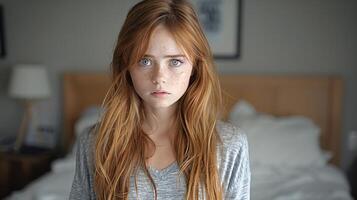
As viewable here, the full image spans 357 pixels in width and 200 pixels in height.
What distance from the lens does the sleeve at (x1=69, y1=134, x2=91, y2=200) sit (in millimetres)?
1063

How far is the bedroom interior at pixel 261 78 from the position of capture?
2426 millimetres

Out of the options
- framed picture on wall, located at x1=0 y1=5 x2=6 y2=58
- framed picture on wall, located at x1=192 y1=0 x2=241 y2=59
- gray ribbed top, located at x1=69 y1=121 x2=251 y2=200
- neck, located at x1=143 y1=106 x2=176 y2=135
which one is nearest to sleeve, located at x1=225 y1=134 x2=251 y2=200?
gray ribbed top, located at x1=69 y1=121 x2=251 y2=200

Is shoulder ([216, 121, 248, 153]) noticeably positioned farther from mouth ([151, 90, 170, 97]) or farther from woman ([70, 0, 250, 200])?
mouth ([151, 90, 170, 97])

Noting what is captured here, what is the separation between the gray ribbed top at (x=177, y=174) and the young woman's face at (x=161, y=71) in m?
0.17

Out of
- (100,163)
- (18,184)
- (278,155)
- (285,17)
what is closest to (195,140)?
(100,163)

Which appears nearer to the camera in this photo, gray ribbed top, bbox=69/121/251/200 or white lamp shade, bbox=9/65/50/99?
gray ribbed top, bbox=69/121/251/200

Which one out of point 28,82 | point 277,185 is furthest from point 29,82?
point 277,185

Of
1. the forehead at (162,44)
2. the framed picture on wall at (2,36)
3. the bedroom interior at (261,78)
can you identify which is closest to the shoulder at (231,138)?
the forehead at (162,44)

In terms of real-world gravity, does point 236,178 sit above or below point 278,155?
above

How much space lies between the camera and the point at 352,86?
274cm

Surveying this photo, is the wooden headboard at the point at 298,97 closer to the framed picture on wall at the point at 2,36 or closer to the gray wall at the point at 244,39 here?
the gray wall at the point at 244,39

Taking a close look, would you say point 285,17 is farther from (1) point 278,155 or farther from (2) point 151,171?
(2) point 151,171

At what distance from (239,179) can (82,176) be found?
41 cm

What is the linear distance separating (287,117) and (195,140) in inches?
70.7
